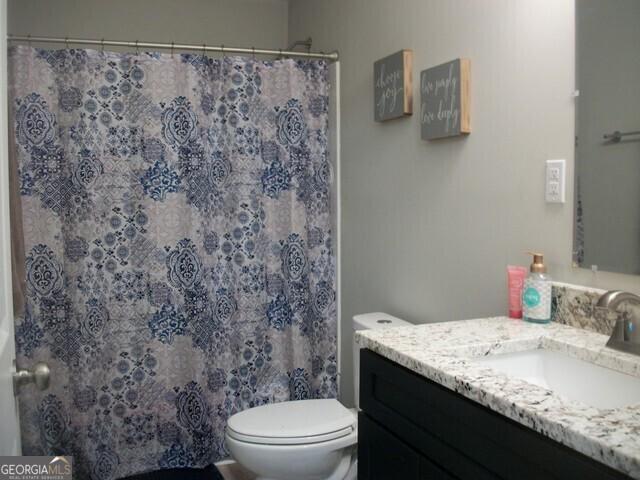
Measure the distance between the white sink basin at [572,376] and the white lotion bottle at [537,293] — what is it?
0.14 meters

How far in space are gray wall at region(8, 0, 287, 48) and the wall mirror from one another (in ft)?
7.16

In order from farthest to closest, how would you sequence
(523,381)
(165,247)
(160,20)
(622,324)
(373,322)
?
1. (160,20)
2. (165,247)
3. (373,322)
4. (622,324)
5. (523,381)

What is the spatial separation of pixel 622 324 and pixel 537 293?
246 millimetres

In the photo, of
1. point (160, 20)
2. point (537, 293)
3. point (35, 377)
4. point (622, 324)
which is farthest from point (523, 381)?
point (160, 20)

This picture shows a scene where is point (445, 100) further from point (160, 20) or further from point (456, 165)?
point (160, 20)

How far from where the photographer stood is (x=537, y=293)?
1429mm

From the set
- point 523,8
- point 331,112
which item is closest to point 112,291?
point 331,112

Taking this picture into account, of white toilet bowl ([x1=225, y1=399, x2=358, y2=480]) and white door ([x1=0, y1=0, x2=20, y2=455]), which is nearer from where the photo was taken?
white door ([x1=0, y1=0, x2=20, y2=455])

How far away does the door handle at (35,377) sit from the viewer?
1.03 metres

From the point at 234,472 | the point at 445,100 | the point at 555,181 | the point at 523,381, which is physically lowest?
the point at 234,472

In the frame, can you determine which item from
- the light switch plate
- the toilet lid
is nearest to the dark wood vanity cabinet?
the toilet lid

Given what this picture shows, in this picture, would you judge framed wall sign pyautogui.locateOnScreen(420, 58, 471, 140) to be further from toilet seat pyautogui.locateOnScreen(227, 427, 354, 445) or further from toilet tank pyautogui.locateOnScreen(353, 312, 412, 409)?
toilet seat pyautogui.locateOnScreen(227, 427, 354, 445)

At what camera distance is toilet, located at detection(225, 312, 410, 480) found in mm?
1835

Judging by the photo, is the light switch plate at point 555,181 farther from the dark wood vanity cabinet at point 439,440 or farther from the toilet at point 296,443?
the toilet at point 296,443
